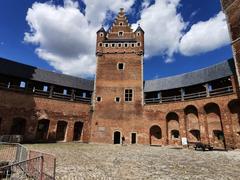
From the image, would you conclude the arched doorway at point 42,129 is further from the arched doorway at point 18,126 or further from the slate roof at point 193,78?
the slate roof at point 193,78

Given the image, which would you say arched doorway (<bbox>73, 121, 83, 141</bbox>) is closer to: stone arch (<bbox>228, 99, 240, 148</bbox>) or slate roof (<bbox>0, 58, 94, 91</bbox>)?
slate roof (<bbox>0, 58, 94, 91</bbox>)

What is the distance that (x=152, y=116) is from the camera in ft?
82.5

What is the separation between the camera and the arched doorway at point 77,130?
→ 2645cm

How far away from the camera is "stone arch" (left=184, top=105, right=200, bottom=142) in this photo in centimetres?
2256

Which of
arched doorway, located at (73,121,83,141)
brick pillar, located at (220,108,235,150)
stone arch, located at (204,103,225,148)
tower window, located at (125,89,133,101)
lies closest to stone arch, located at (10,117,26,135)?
arched doorway, located at (73,121,83,141)

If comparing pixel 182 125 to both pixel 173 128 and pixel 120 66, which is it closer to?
pixel 173 128

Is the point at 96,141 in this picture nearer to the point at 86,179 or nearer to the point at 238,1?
the point at 86,179

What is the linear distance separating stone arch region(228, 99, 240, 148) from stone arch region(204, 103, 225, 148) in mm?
1428

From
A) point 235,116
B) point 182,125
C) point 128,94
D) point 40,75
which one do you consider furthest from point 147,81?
point 40,75

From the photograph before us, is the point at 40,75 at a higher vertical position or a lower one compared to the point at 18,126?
higher

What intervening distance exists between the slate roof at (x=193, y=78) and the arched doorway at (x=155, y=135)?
223 inches

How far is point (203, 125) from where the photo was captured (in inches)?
844

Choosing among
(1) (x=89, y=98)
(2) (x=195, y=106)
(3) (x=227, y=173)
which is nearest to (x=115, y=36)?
(1) (x=89, y=98)

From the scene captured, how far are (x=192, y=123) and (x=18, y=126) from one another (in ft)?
72.2
